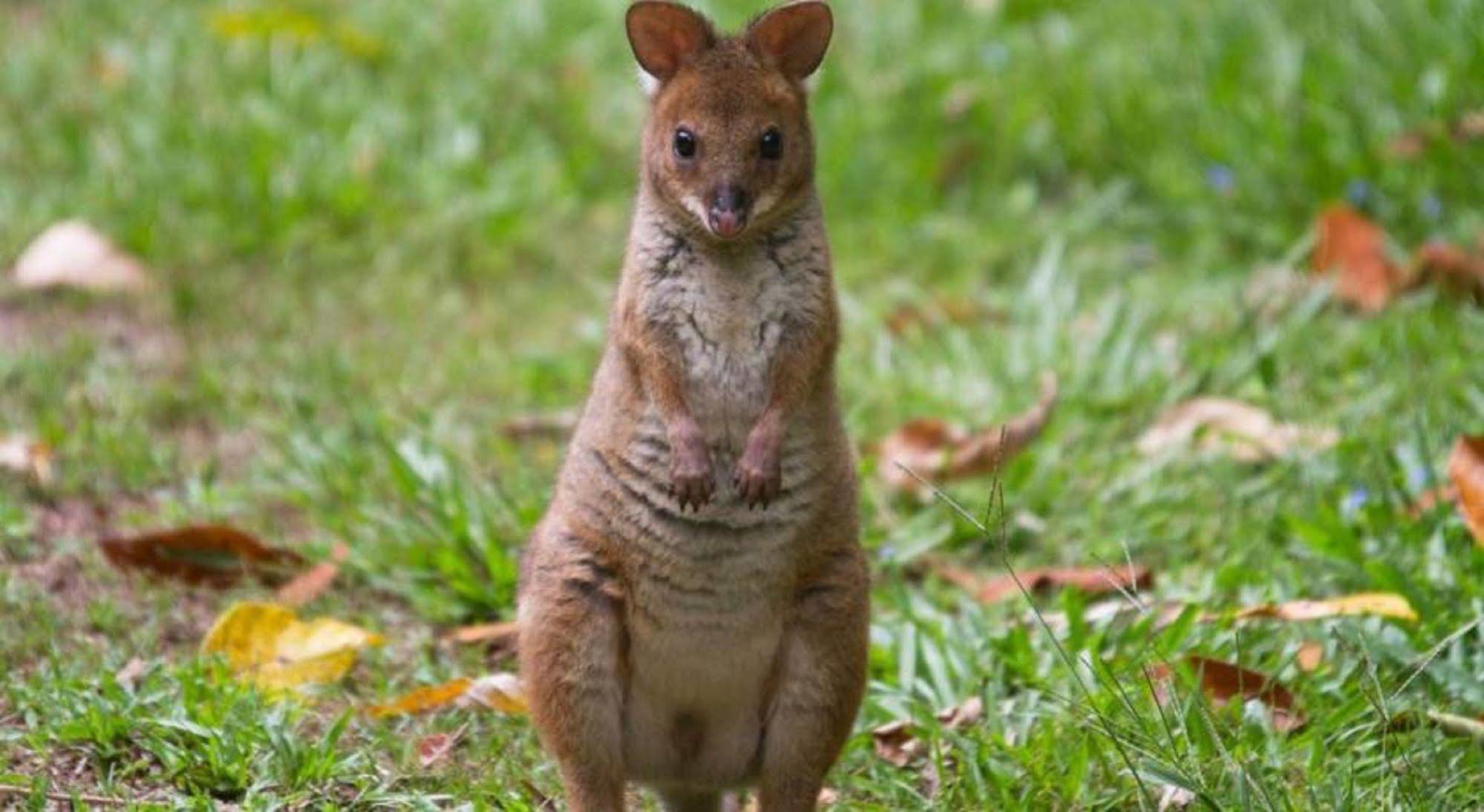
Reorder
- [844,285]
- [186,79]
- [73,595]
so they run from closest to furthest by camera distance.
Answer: [73,595] < [844,285] < [186,79]

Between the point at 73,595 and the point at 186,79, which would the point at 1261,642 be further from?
the point at 186,79

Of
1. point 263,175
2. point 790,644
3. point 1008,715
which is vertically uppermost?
point 263,175

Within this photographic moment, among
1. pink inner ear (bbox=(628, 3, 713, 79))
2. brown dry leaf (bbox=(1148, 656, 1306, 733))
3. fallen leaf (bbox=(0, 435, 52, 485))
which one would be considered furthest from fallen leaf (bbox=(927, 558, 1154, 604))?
fallen leaf (bbox=(0, 435, 52, 485))

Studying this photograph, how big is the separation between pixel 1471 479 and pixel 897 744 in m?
1.44

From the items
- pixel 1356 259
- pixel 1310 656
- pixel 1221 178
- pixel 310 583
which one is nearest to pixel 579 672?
pixel 310 583

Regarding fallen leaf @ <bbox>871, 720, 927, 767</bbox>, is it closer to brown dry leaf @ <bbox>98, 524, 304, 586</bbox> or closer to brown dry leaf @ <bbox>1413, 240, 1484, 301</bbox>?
brown dry leaf @ <bbox>98, 524, 304, 586</bbox>

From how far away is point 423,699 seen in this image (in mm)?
5191

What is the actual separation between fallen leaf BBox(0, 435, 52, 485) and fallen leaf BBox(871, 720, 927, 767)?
2452 millimetres

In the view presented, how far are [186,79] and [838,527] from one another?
500 centimetres

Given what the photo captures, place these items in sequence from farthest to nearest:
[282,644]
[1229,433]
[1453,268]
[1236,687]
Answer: [1453,268] < [1229,433] < [282,644] < [1236,687]

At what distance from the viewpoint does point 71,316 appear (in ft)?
24.9

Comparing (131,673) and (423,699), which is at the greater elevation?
(131,673)

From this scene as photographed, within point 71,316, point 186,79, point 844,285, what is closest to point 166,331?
point 71,316

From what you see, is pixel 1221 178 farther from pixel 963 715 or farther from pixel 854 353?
pixel 963 715
